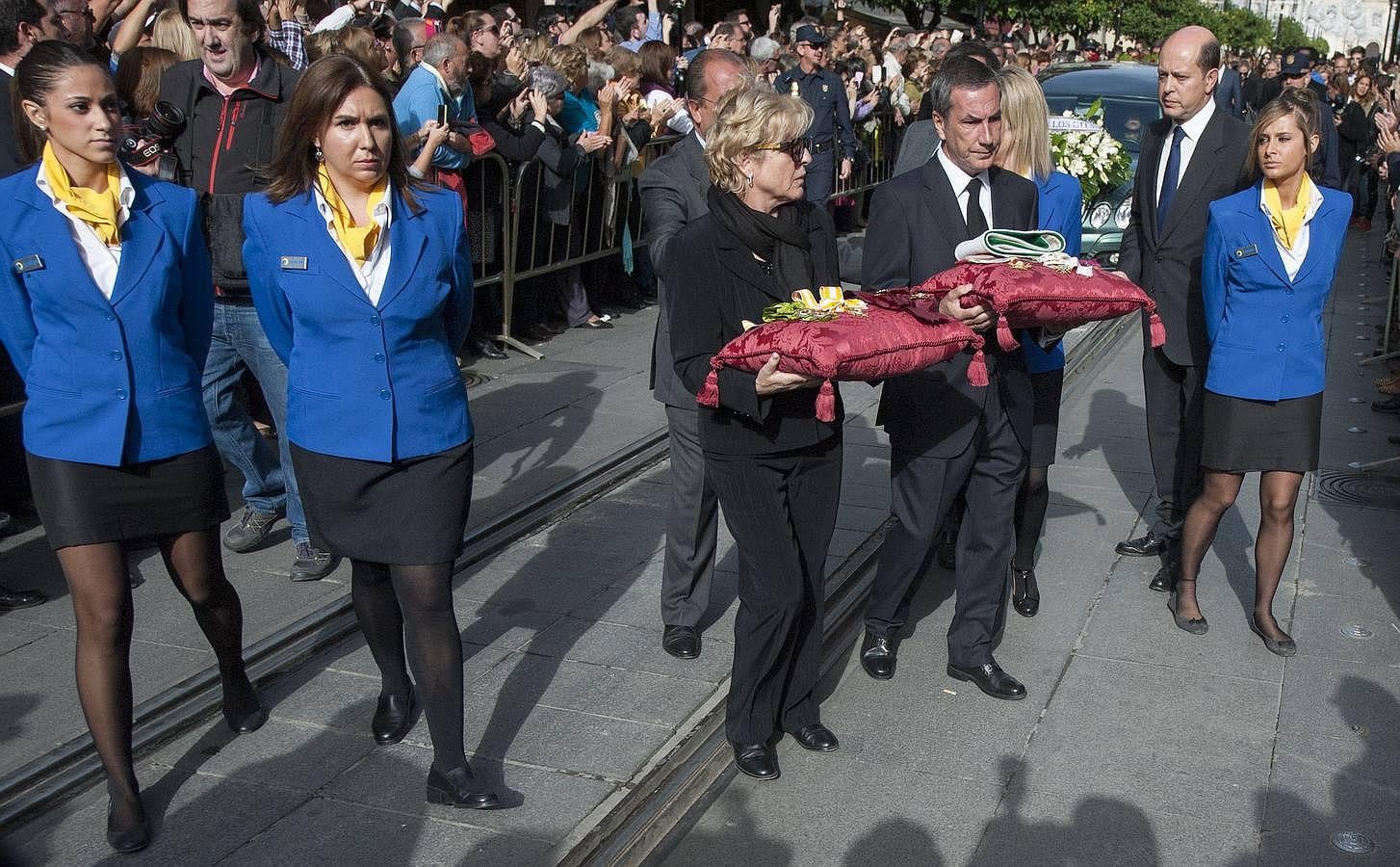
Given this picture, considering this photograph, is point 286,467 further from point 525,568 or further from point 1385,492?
point 1385,492

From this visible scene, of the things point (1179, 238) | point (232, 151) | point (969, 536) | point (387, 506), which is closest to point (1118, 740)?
point (969, 536)

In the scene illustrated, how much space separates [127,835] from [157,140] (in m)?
2.76

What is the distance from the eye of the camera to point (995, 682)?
4.89 meters


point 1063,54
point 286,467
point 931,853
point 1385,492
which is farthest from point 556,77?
point 1063,54

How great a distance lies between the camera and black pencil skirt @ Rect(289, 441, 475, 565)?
12.9ft

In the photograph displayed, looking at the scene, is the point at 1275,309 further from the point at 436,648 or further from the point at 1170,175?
the point at 436,648

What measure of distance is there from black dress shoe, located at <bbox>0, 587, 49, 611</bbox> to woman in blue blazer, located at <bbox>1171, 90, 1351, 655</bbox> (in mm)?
4487

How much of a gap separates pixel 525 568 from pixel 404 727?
1.58 metres

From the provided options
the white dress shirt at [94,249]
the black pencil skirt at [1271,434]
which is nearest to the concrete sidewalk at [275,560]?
the white dress shirt at [94,249]

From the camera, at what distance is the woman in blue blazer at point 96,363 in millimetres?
3805

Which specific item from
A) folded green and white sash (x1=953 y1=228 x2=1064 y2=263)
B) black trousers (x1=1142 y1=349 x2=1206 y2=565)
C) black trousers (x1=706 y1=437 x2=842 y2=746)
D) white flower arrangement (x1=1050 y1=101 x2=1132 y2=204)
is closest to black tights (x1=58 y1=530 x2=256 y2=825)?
black trousers (x1=706 y1=437 x2=842 y2=746)

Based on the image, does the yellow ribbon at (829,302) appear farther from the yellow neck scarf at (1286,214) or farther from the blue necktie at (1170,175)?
the blue necktie at (1170,175)

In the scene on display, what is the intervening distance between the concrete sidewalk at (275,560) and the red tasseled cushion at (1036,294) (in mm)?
2768

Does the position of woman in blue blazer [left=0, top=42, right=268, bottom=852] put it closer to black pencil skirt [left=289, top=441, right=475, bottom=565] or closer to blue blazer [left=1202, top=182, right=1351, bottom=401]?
black pencil skirt [left=289, top=441, right=475, bottom=565]
